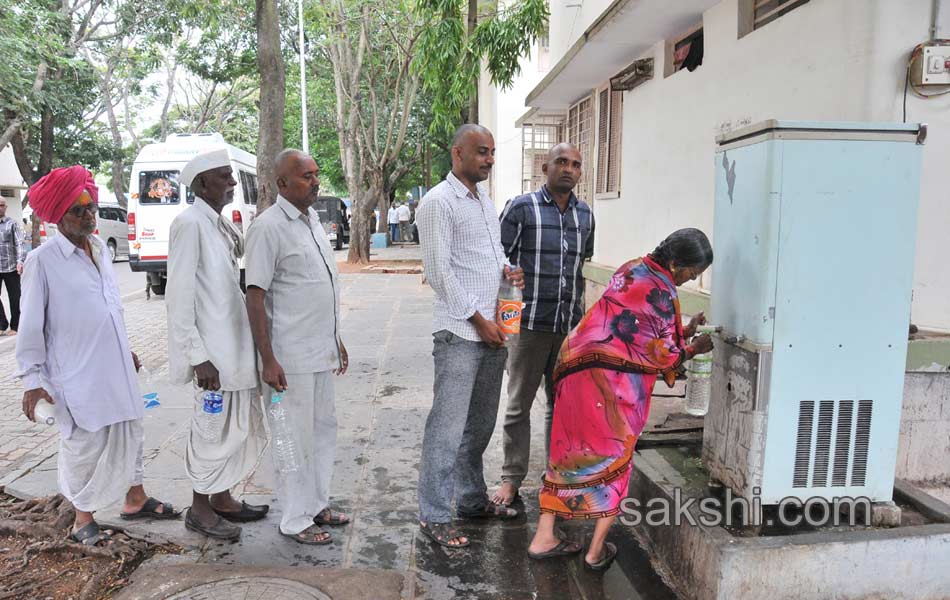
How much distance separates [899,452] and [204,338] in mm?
3716

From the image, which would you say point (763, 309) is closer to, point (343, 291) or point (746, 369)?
point (746, 369)

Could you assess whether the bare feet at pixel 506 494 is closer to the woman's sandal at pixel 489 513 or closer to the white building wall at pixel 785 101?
the woman's sandal at pixel 489 513

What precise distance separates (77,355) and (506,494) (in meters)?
2.16

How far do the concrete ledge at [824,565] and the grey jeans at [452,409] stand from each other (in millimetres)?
1072

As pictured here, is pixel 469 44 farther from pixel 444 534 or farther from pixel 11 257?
pixel 444 534

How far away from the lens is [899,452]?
3787 millimetres

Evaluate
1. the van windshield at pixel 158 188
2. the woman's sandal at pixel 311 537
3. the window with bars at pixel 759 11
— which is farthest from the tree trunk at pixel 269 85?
the van windshield at pixel 158 188

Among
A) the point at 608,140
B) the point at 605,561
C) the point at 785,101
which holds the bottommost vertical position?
the point at 605,561

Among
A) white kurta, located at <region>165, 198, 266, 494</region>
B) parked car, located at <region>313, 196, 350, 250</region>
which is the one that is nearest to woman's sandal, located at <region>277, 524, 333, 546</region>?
white kurta, located at <region>165, 198, 266, 494</region>

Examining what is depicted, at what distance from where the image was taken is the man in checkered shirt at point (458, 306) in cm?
291

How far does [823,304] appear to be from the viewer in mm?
2740

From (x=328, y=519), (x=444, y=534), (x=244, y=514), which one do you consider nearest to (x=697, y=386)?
(x=444, y=534)
